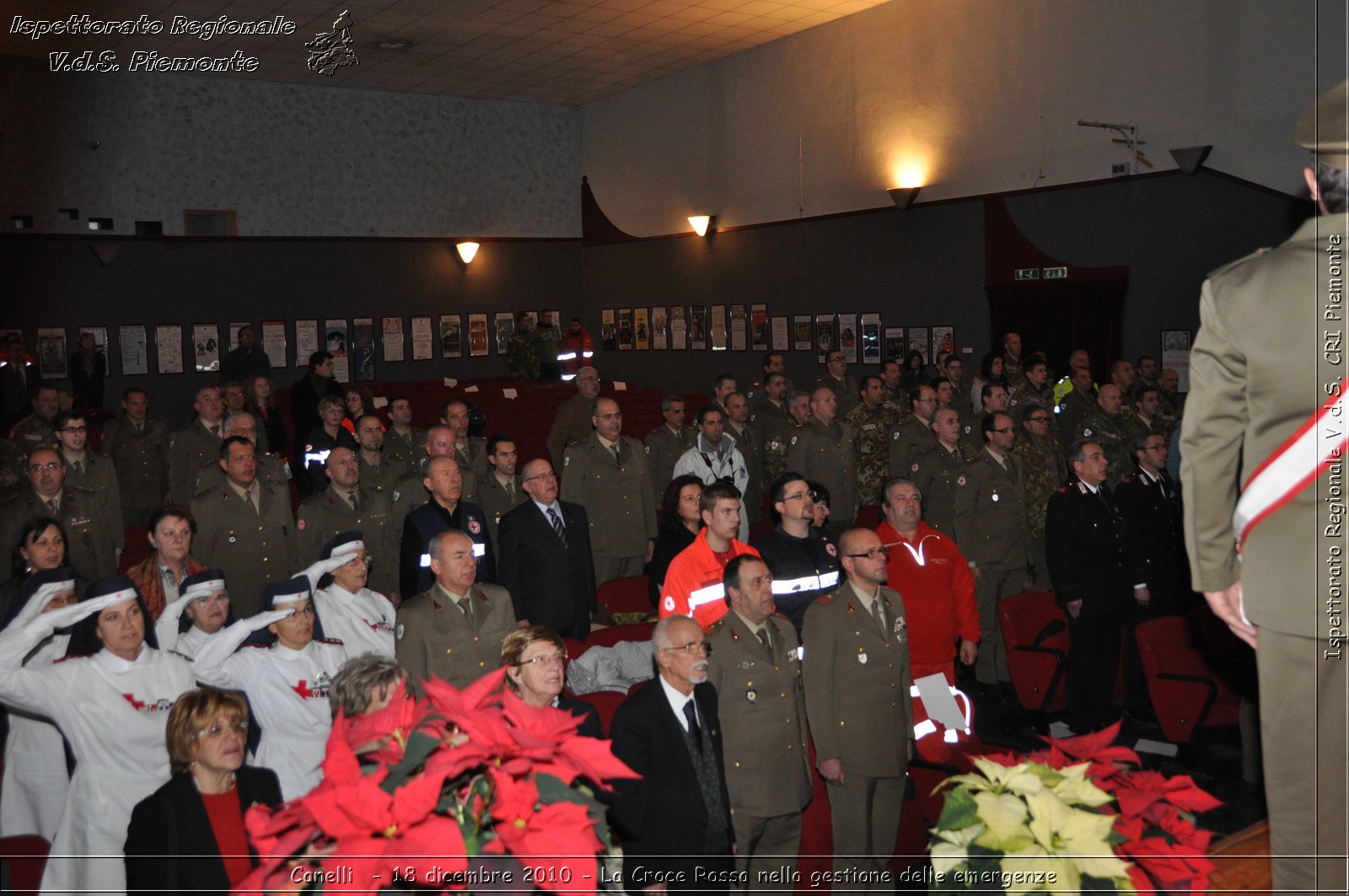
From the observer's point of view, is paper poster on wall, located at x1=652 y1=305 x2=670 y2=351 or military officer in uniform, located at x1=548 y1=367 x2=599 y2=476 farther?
paper poster on wall, located at x1=652 y1=305 x2=670 y2=351

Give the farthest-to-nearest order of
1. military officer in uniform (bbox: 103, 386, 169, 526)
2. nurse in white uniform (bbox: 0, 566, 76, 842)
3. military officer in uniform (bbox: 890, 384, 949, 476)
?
1. military officer in uniform (bbox: 103, 386, 169, 526)
2. military officer in uniform (bbox: 890, 384, 949, 476)
3. nurse in white uniform (bbox: 0, 566, 76, 842)

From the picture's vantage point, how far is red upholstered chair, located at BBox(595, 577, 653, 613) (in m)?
7.25

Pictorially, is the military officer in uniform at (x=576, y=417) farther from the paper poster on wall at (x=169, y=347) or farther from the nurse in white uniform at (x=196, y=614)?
the paper poster on wall at (x=169, y=347)

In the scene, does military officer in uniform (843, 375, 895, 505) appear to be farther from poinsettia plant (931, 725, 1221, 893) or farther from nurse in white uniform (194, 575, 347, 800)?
poinsettia plant (931, 725, 1221, 893)

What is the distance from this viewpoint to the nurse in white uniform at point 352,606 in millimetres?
5508

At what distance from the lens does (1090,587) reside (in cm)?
699

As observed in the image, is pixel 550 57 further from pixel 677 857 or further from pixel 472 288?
pixel 677 857

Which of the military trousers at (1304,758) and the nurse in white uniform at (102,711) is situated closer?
the military trousers at (1304,758)

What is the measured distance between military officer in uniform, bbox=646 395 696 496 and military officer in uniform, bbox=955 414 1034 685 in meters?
3.36

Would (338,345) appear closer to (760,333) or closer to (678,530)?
(760,333)

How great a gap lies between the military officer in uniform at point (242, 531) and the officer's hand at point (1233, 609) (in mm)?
6571

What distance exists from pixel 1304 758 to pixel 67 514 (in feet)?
26.5

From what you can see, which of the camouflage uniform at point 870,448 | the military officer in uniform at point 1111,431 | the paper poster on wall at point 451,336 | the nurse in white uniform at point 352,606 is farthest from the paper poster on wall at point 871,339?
the nurse in white uniform at point 352,606

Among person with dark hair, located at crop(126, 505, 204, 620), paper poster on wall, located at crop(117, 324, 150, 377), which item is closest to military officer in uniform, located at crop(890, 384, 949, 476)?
person with dark hair, located at crop(126, 505, 204, 620)
